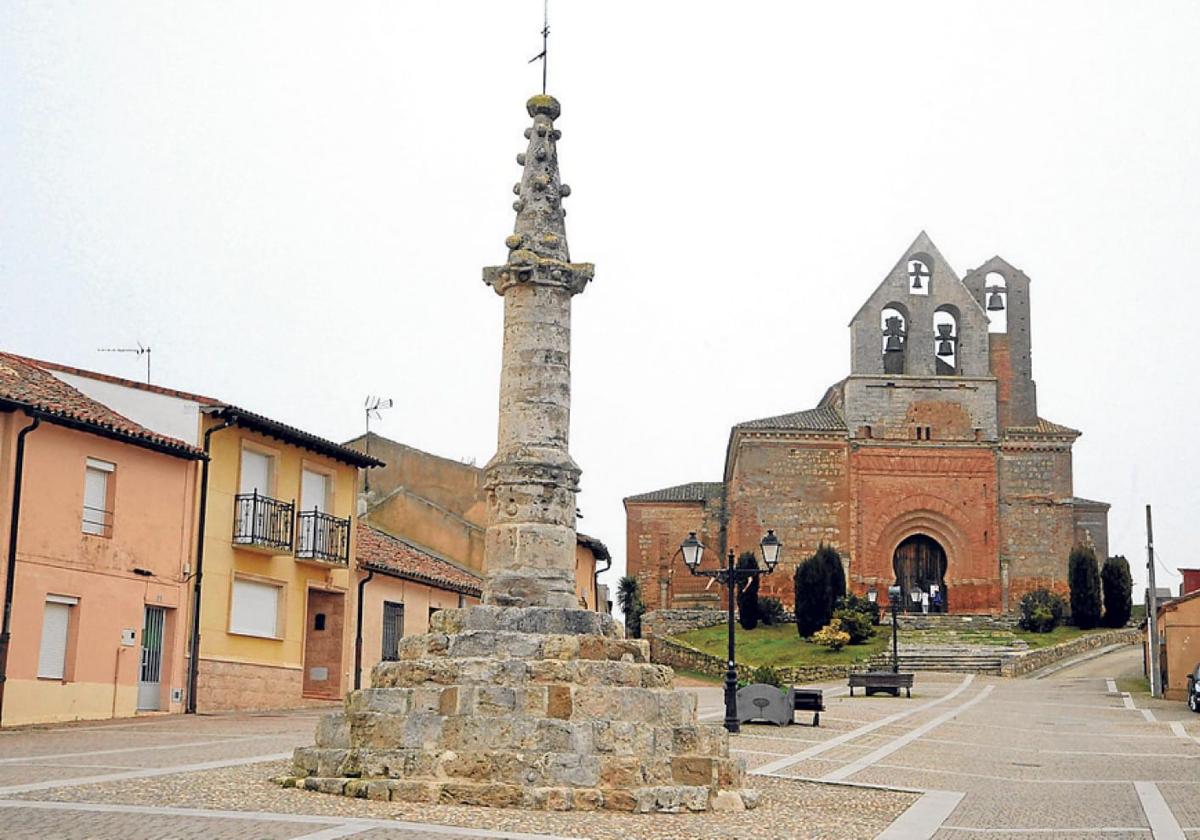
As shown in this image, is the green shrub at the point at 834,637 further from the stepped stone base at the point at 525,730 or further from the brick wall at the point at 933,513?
the stepped stone base at the point at 525,730

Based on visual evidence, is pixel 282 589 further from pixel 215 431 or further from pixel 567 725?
pixel 567 725

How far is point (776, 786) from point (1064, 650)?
32.4 meters

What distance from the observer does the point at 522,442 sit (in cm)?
1370

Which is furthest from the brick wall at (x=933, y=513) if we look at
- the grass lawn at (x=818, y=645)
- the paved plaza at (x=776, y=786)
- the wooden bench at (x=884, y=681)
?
the paved plaza at (x=776, y=786)

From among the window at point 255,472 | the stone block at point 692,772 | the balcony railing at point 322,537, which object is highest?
the window at point 255,472

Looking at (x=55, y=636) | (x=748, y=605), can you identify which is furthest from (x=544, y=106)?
(x=748, y=605)

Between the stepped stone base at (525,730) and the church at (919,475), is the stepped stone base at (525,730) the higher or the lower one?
the lower one

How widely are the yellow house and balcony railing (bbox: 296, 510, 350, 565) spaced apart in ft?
0.07

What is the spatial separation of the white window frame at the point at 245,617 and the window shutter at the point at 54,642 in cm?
414

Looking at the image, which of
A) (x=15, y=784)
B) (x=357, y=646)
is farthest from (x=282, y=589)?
(x=15, y=784)

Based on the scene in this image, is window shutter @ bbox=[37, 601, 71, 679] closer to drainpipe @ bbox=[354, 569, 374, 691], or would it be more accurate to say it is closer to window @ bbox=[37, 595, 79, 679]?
window @ bbox=[37, 595, 79, 679]

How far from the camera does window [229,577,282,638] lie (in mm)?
25625

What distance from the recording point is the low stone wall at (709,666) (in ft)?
127

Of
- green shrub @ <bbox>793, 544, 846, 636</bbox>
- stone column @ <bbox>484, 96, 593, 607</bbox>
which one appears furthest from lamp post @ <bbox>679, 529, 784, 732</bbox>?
green shrub @ <bbox>793, 544, 846, 636</bbox>
